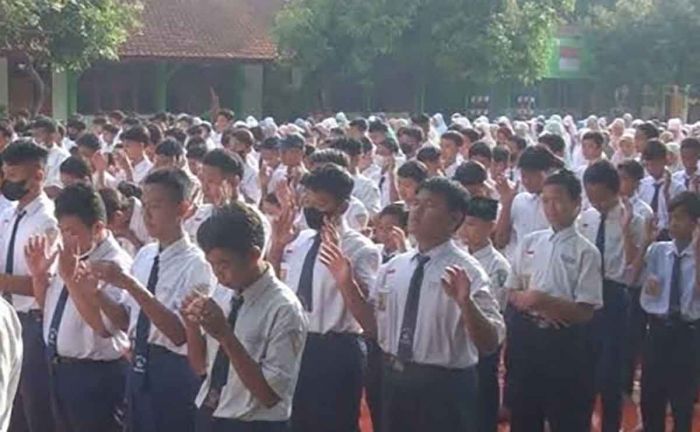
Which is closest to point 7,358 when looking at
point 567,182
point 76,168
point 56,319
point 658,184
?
point 56,319

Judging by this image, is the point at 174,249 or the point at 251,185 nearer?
the point at 174,249

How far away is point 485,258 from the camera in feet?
16.9

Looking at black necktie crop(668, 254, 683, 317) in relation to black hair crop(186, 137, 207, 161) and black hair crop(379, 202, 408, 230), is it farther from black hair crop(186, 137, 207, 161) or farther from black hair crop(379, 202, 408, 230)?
black hair crop(186, 137, 207, 161)

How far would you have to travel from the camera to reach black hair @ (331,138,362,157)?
25.8 ft

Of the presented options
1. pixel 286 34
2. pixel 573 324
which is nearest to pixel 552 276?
pixel 573 324

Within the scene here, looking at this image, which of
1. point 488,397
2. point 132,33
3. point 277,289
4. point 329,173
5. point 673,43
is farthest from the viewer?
point 673,43

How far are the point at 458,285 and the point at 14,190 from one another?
240cm

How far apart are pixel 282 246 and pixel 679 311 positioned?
6.55 feet

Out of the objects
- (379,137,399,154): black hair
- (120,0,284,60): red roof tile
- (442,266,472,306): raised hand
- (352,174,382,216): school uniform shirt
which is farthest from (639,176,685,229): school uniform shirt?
(120,0,284,60): red roof tile

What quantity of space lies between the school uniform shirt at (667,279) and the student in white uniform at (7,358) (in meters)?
3.92

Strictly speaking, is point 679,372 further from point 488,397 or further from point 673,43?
point 673,43

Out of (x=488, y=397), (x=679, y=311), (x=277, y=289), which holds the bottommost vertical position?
(x=488, y=397)

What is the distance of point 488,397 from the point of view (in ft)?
17.3

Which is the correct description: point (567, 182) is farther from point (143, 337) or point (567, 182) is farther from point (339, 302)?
point (143, 337)
